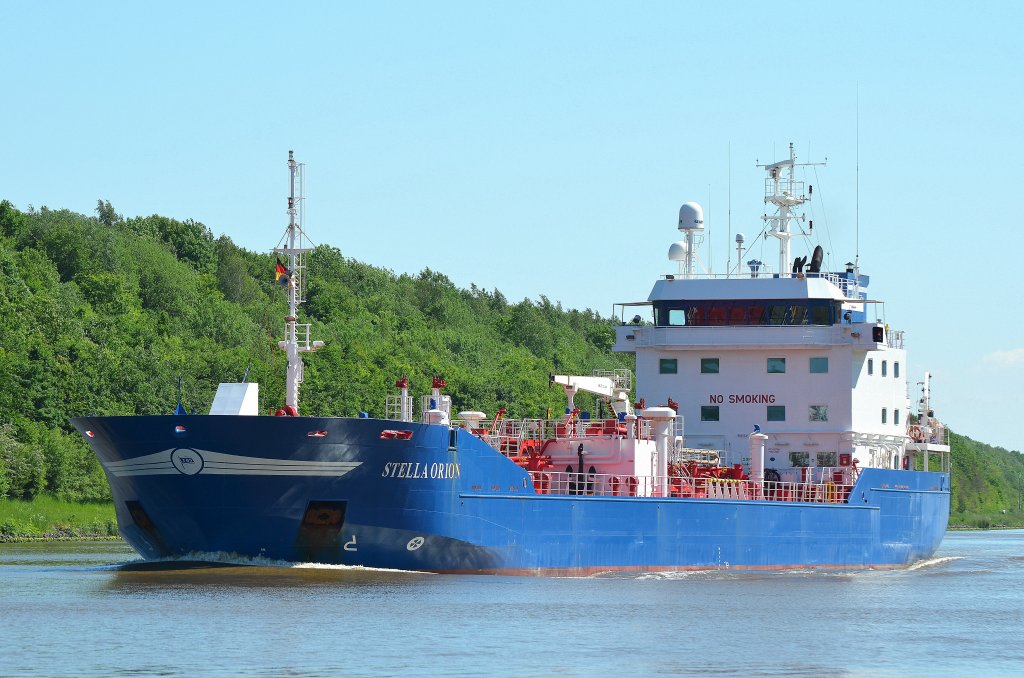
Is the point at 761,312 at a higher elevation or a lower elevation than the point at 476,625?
higher

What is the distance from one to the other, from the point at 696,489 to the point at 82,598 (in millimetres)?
18882

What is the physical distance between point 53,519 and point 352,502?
32.5 metres

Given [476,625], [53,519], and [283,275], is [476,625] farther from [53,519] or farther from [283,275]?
[53,519]

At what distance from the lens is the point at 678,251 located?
2163 inches

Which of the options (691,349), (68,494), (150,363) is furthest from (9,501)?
(691,349)

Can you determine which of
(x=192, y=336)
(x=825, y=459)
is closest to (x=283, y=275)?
(x=825, y=459)

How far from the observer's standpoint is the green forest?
74250 millimetres

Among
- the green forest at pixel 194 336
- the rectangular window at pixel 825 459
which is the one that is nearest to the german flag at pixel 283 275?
the rectangular window at pixel 825 459

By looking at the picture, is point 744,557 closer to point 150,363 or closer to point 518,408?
point 150,363

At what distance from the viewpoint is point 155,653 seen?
2898 centimetres

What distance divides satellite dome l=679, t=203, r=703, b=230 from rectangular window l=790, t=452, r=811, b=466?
24.5 feet

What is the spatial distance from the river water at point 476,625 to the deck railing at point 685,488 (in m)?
2.62

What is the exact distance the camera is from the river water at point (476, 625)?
28.6 m

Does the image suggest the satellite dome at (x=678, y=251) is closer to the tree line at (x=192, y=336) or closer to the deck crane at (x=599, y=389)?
the deck crane at (x=599, y=389)
